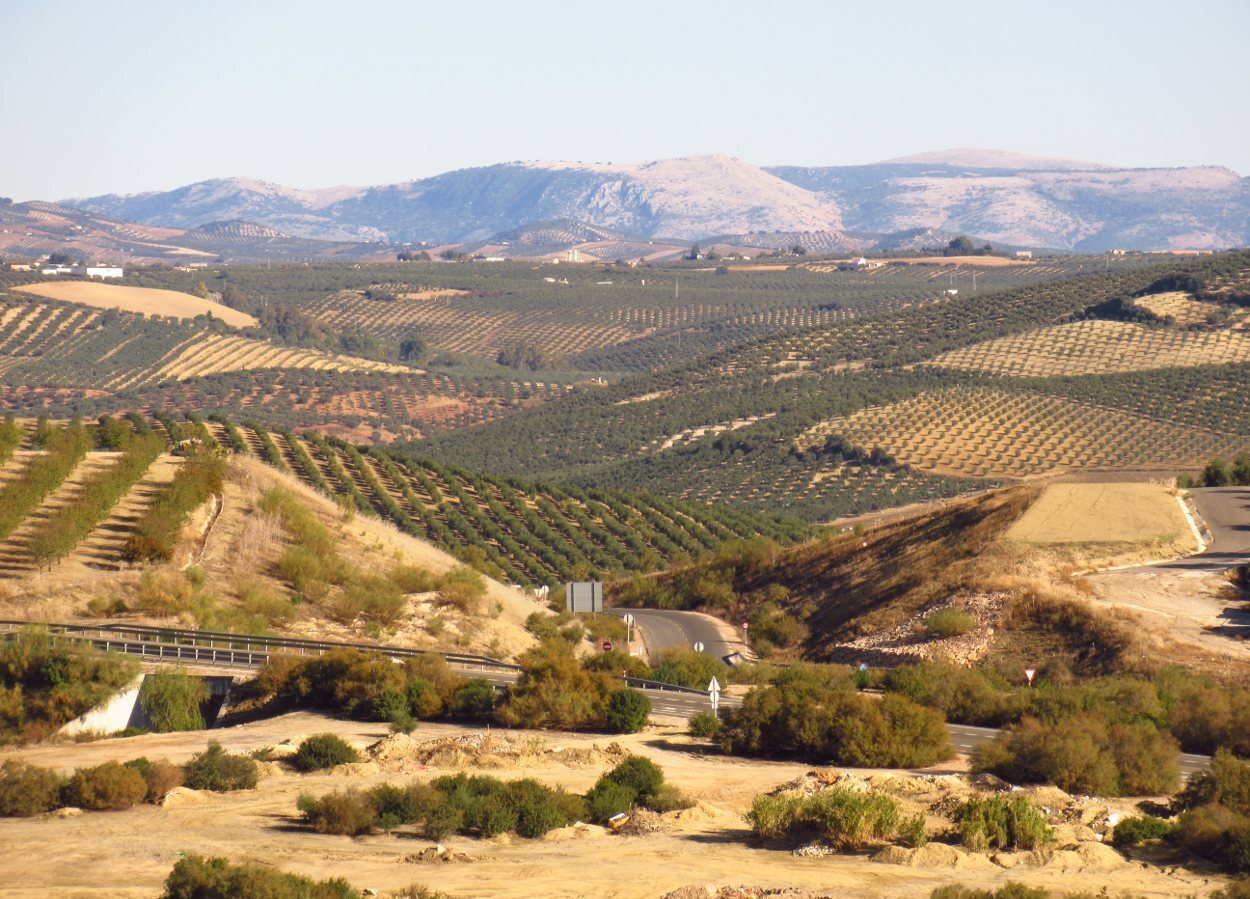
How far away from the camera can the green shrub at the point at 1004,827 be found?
2706 centimetres

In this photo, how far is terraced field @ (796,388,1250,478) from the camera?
108 metres

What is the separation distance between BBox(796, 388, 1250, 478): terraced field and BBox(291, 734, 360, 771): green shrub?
246 ft

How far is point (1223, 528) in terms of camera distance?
60.8 metres

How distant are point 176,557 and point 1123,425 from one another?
77.0 metres

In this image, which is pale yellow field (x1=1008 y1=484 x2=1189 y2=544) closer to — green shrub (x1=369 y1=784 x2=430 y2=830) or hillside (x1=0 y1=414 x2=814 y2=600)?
hillside (x1=0 y1=414 x2=814 y2=600)

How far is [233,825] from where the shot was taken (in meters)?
29.1

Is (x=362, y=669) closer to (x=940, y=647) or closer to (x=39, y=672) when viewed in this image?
(x=39, y=672)

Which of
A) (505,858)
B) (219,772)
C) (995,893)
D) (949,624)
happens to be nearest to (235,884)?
(505,858)

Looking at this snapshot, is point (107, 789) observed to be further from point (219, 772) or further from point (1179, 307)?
point (1179, 307)

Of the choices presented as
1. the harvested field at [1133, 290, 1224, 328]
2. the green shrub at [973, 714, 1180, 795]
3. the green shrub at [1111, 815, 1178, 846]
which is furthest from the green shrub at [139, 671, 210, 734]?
the harvested field at [1133, 290, 1224, 328]

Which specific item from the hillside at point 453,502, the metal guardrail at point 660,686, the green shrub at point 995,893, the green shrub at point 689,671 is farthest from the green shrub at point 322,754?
the hillside at point 453,502

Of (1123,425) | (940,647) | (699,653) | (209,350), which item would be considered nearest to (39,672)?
(699,653)

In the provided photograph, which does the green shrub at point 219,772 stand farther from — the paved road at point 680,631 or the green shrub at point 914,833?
the paved road at point 680,631

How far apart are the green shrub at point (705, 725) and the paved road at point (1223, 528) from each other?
71.4ft
